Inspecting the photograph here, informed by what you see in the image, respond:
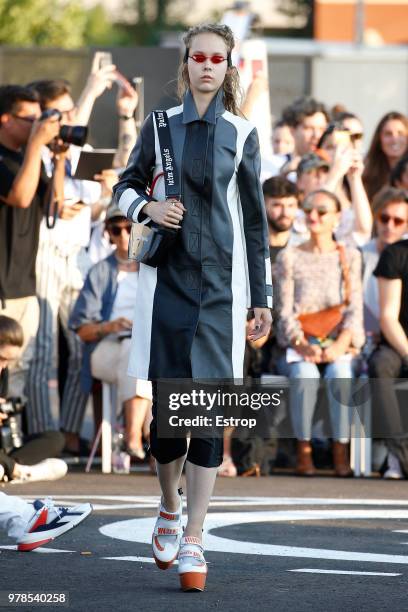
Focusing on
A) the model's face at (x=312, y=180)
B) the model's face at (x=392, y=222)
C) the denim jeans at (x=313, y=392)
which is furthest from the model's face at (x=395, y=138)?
the denim jeans at (x=313, y=392)

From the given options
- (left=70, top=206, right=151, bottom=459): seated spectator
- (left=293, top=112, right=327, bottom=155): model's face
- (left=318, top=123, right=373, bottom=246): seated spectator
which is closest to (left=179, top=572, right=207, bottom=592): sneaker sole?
(left=70, top=206, right=151, bottom=459): seated spectator

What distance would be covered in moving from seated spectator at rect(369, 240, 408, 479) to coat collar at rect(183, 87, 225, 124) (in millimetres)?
4339

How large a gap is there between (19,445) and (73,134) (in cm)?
197

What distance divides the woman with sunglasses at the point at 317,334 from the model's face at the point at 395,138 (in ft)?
6.30

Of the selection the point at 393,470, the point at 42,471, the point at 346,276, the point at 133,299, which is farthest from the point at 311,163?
the point at 42,471

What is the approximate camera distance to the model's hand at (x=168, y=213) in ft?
19.8

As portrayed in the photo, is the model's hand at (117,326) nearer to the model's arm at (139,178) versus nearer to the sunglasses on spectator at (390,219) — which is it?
the sunglasses on spectator at (390,219)

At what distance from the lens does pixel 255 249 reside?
6207 mm

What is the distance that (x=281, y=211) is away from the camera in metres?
10.9

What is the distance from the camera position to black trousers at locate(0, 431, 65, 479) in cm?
954

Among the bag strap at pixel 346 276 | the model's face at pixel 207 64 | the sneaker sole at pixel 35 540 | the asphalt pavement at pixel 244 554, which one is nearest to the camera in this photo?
the asphalt pavement at pixel 244 554

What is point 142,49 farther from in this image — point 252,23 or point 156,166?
point 156,166

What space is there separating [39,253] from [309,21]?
212 ft

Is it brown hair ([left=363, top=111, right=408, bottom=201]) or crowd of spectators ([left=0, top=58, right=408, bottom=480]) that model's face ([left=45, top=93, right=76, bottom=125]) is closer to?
crowd of spectators ([left=0, top=58, right=408, bottom=480])
